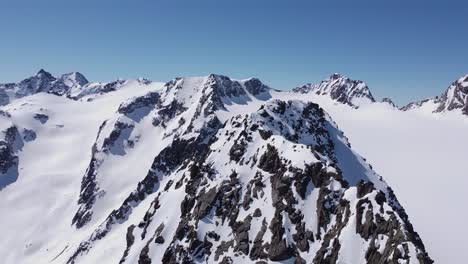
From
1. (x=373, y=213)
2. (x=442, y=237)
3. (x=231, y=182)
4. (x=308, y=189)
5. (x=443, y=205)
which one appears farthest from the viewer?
(x=443, y=205)

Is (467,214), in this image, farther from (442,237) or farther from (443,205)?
(442,237)

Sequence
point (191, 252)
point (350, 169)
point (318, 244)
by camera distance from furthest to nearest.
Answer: point (350, 169), point (191, 252), point (318, 244)

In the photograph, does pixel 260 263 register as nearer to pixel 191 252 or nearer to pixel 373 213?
pixel 191 252

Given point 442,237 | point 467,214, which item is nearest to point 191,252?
point 442,237

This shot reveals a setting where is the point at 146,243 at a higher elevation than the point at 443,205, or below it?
below

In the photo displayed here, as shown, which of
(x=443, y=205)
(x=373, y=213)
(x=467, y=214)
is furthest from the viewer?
(x=443, y=205)

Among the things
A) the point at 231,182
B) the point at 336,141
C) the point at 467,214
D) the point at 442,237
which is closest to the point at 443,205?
the point at 467,214

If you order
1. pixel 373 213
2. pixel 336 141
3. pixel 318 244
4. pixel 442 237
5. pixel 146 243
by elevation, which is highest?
pixel 336 141

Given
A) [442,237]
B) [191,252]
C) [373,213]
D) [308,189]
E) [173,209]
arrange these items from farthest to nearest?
[442,237]
[173,209]
[191,252]
[308,189]
[373,213]

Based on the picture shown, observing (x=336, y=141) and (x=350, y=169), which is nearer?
(x=350, y=169)
